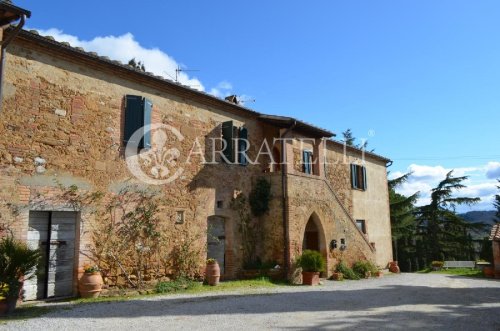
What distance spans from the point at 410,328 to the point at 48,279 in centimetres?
718

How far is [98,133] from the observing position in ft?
30.8

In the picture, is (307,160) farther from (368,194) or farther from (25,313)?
(25,313)

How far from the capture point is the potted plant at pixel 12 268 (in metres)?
6.57

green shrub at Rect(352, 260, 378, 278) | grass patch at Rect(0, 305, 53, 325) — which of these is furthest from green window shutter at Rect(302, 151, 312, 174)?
grass patch at Rect(0, 305, 53, 325)

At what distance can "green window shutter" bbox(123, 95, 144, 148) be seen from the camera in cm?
997

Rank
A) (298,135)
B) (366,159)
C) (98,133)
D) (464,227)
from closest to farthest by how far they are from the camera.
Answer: (98,133)
(298,135)
(366,159)
(464,227)

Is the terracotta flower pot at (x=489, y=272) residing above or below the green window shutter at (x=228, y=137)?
below

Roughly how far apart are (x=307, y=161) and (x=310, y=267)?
4910 millimetres

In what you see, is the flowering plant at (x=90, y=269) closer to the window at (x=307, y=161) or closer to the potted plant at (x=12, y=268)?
the potted plant at (x=12, y=268)

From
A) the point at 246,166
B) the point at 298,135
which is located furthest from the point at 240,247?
the point at 298,135

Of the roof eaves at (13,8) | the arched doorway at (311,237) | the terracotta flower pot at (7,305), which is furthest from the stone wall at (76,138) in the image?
the arched doorway at (311,237)

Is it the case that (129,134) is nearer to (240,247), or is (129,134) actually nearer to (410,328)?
(240,247)

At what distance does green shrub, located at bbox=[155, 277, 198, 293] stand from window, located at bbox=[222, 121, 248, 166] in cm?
399

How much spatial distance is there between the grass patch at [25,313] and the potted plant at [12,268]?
162 mm
